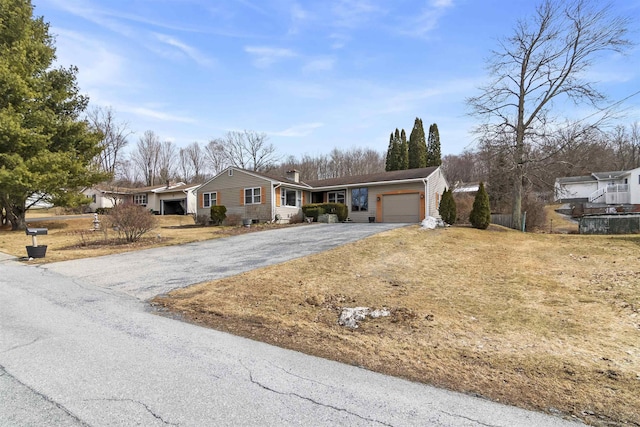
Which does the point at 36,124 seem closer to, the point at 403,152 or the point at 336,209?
the point at 336,209

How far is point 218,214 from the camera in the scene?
22641 mm

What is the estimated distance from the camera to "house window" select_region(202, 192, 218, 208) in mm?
25234

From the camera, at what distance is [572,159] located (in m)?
21.8

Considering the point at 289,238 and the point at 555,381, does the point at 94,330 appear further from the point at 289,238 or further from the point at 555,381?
the point at 289,238

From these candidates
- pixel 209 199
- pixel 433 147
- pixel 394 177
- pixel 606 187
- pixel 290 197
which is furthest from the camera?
pixel 433 147

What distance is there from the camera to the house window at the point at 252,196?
893 inches

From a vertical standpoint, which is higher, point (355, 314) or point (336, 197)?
point (336, 197)

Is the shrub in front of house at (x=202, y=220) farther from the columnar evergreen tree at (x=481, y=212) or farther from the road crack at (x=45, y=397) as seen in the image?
the road crack at (x=45, y=397)

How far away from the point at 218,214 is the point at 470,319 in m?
19.9

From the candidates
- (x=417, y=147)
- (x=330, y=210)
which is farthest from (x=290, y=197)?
(x=417, y=147)

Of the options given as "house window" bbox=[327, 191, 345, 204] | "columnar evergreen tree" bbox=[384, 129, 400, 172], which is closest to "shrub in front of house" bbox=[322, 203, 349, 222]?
"house window" bbox=[327, 191, 345, 204]

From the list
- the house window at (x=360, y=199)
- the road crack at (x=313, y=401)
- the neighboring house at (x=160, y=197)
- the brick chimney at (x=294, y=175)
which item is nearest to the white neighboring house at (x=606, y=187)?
the house window at (x=360, y=199)

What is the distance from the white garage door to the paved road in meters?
17.8

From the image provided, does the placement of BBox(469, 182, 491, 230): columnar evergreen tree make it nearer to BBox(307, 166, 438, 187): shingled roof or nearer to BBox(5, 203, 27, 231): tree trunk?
BBox(307, 166, 438, 187): shingled roof
